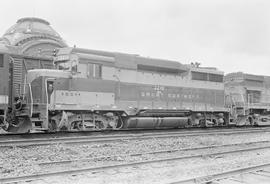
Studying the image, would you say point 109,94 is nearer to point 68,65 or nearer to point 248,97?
point 68,65

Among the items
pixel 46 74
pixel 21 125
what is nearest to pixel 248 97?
pixel 46 74

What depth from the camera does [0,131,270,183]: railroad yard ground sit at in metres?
6.52

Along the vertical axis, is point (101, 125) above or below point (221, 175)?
above

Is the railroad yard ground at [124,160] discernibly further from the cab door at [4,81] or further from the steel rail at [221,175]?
the cab door at [4,81]

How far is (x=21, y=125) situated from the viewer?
42.3 ft

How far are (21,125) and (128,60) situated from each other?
5.56 m

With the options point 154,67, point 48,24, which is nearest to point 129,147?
point 154,67

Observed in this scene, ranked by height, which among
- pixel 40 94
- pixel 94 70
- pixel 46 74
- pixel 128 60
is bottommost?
pixel 40 94

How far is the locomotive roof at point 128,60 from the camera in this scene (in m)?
13.8

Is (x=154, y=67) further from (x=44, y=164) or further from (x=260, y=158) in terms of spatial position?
(x=44, y=164)

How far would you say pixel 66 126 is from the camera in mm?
13047

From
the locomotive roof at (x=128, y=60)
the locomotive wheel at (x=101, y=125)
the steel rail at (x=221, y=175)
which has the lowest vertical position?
the steel rail at (x=221, y=175)

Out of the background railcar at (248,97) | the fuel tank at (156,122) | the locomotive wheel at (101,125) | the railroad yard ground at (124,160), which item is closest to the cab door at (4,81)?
the railroad yard ground at (124,160)

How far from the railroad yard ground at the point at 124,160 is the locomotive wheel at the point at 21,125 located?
9.76ft
